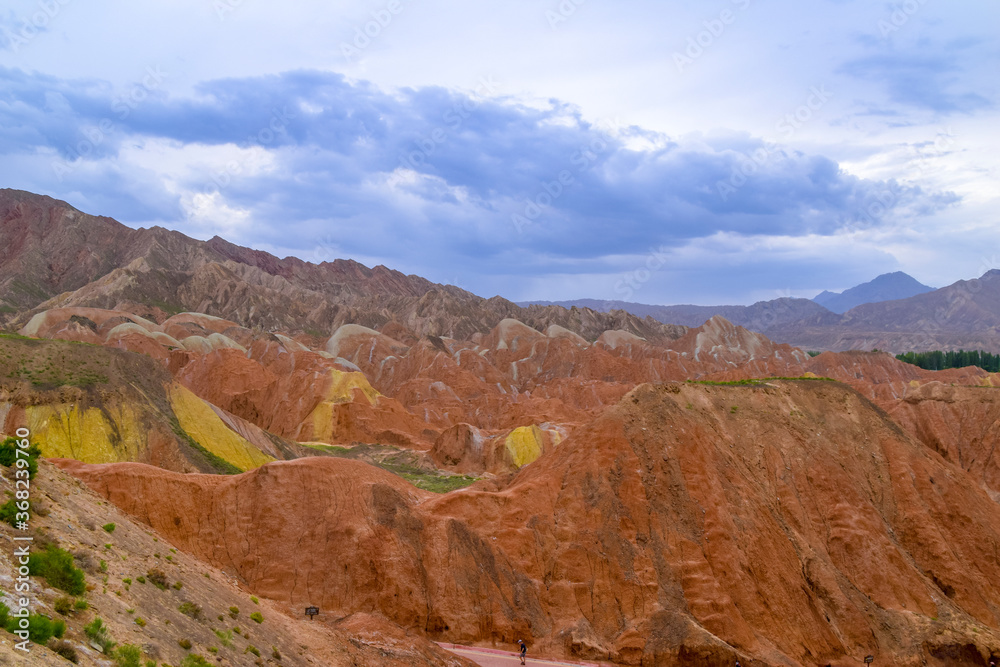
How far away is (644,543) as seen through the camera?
3331 centimetres

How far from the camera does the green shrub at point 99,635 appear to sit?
13656 mm

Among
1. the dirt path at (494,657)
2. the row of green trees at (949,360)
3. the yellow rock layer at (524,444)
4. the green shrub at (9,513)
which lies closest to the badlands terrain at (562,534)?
the dirt path at (494,657)

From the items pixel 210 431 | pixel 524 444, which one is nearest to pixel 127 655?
pixel 210 431

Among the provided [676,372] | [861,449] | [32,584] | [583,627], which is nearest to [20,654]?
[32,584]

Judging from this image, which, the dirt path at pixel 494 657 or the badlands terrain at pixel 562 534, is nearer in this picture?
the badlands terrain at pixel 562 534

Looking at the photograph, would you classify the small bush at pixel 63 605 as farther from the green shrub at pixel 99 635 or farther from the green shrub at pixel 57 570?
the green shrub at pixel 57 570

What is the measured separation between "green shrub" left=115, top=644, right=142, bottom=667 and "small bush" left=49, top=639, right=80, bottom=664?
1.04 meters

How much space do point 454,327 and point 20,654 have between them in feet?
604

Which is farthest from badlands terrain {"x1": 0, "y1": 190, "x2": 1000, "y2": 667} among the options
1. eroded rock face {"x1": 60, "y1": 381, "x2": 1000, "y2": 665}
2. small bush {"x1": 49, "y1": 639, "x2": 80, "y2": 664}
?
small bush {"x1": 49, "y1": 639, "x2": 80, "y2": 664}

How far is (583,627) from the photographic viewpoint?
30.8 m

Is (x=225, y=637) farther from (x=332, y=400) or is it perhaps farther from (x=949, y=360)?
(x=949, y=360)

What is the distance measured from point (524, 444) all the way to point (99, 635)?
6107 centimetres

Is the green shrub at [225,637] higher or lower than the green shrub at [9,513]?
lower

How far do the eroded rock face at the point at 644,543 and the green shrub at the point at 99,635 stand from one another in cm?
1582
